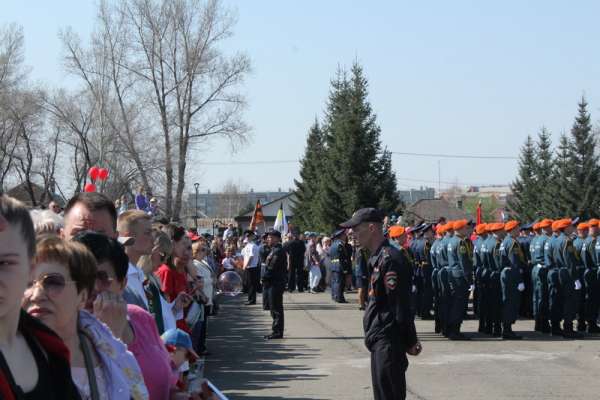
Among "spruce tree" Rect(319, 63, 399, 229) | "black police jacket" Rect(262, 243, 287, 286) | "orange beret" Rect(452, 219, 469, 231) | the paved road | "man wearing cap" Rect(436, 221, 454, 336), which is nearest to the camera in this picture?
the paved road

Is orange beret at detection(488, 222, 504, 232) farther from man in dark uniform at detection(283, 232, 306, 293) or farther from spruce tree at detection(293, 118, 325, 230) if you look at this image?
spruce tree at detection(293, 118, 325, 230)

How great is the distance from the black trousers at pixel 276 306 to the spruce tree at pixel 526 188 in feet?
139

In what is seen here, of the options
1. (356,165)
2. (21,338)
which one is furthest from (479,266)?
(356,165)

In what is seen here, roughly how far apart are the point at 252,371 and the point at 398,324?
571cm

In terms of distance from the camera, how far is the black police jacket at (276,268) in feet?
57.3

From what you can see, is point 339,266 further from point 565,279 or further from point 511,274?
point 565,279

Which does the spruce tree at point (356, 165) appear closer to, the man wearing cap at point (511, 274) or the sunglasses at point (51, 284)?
the man wearing cap at point (511, 274)

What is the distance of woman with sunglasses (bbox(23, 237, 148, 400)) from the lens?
3148 millimetres

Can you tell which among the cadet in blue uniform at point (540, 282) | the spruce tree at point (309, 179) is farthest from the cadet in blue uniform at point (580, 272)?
the spruce tree at point (309, 179)

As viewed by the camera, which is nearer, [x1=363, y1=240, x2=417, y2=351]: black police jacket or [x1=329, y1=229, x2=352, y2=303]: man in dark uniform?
[x1=363, y1=240, x2=417, y2=351]: black police jacket

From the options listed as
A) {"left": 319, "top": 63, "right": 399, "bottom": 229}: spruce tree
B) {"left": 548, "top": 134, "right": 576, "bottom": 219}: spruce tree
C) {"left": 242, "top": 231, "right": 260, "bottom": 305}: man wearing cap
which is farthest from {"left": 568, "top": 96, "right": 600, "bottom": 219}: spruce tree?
{"left": 242, "top": 231, "right": 260, "bottom": 305}: man wearing cap

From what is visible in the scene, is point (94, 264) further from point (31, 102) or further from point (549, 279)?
point (31, 102)

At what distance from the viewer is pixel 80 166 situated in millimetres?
46250

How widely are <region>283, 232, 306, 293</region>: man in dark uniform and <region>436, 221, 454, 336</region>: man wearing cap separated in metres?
12.8
